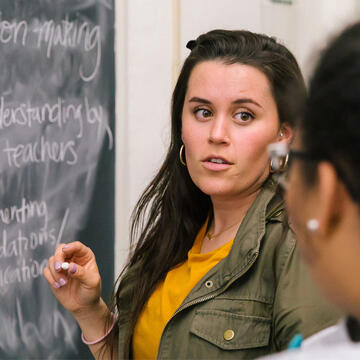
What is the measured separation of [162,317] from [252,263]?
1.00 ft

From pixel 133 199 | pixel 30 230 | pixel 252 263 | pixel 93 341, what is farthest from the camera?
pixel 133 199

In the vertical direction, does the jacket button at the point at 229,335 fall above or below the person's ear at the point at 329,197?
below

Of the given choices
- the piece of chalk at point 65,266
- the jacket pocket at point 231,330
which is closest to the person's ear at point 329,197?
the jacket pocket at point 231,330

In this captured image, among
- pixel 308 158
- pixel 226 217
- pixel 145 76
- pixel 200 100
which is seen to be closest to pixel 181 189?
pixel 226 217

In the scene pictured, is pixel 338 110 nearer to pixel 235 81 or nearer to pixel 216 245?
pixel 235 81

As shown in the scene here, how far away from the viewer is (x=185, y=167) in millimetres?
1732

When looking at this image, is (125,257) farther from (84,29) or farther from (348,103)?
(348,103)

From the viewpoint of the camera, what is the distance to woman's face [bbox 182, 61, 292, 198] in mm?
1461

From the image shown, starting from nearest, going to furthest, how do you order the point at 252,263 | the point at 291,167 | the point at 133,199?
the point at 291,167 < the point at 252,263 < the point at 133,199

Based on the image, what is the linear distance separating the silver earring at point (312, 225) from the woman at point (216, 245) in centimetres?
55

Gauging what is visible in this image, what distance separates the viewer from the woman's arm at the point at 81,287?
1.61 meters

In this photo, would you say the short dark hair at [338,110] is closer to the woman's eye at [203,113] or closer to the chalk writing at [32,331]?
the woman's eye at [203,113]

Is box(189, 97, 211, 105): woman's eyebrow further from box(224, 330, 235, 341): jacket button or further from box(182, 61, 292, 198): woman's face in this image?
box(224, 330, 235, 341): jacket button

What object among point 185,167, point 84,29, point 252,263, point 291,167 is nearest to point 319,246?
point 291,167
